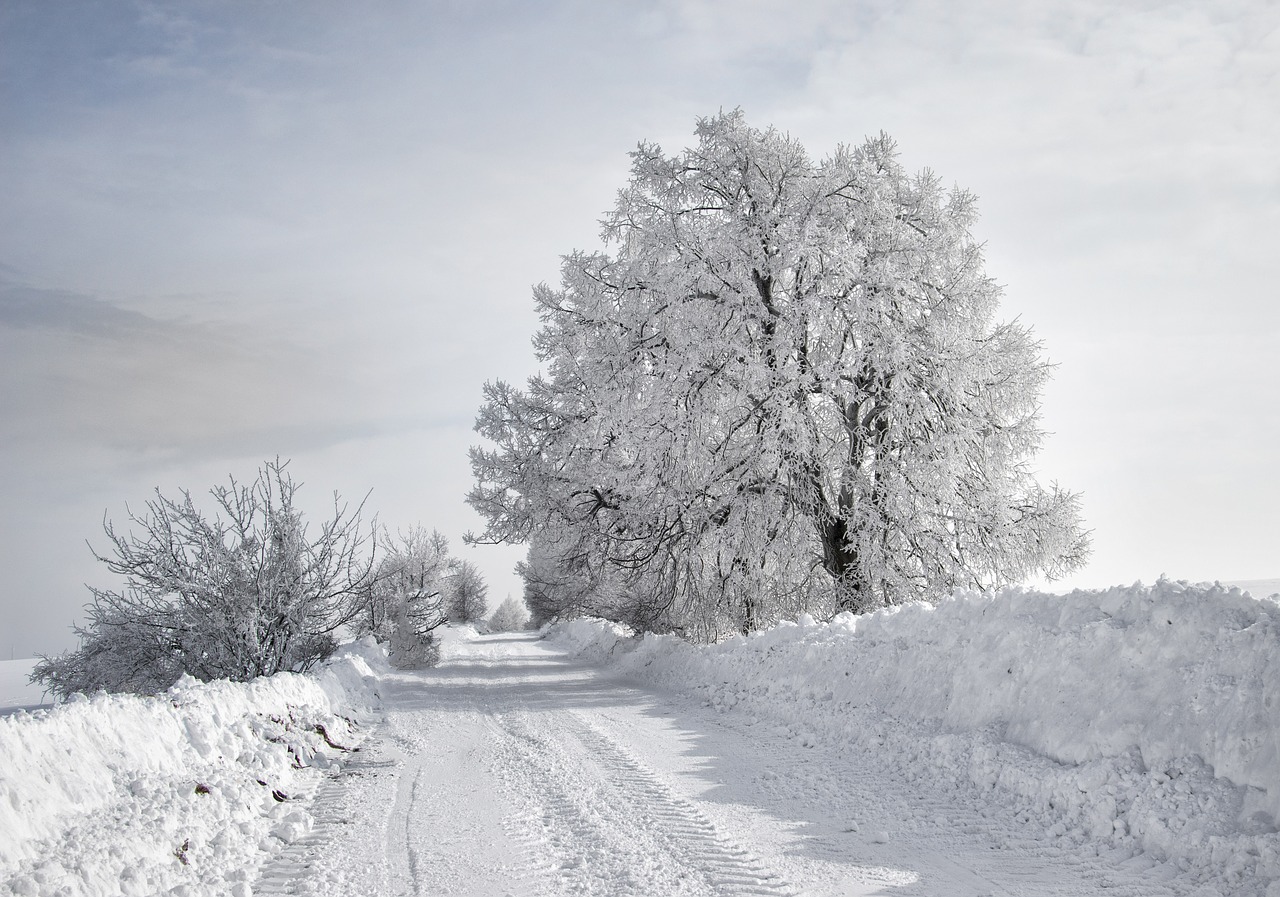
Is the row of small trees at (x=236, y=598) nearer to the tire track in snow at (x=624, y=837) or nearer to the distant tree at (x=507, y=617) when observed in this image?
the tire track in snow at (x=624, y=837)

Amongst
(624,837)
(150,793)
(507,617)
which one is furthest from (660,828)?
(507,617)

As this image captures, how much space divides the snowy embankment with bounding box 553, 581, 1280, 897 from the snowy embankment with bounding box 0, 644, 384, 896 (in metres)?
5.01

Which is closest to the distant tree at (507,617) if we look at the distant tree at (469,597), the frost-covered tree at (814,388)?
the distant tree at (469,597)

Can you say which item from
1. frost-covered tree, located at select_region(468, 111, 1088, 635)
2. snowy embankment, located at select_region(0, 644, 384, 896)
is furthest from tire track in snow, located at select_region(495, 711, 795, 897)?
frost-covered tree, located at select_region(468, 111, 1088, 635)

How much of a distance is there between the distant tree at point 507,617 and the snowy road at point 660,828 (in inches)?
2828

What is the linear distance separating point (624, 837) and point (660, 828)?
11.0 inches

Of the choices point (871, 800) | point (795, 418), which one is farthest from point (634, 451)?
point (871, 800)

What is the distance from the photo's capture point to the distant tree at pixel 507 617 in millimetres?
77812

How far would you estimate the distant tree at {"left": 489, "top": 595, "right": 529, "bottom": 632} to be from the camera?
255 ft

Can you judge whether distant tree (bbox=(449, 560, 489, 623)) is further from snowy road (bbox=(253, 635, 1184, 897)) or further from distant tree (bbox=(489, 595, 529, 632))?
snowy road (bbox=(253, 635, 1184, 897))

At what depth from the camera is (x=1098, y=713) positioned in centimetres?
549

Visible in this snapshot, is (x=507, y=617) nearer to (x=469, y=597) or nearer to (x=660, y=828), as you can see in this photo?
(x=469, y=597)

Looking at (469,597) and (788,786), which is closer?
(788,786)

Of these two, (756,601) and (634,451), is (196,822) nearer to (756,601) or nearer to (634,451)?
(634,451)
